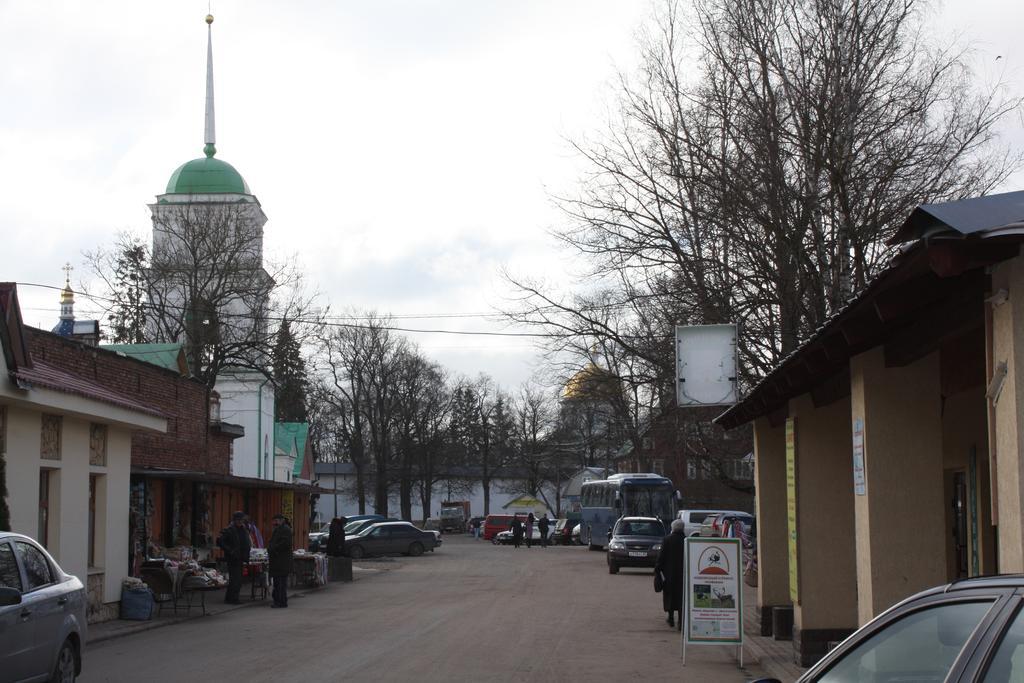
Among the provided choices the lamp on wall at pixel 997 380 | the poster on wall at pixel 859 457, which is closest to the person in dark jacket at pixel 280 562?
the poster on wall at pixel 859 457

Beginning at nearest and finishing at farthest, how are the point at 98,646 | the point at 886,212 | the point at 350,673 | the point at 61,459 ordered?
1. the point at 350,673
2. the point at 98,646
3. the point at 61,459
4. the point at 886,212

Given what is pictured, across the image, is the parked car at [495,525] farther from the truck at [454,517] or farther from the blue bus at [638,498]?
the blue bus at [638,498]

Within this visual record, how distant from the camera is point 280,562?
2358cm

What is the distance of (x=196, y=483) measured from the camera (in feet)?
92.3

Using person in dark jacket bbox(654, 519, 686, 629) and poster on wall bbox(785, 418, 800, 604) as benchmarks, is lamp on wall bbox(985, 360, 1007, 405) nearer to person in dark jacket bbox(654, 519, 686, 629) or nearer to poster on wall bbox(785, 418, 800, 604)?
poster on wall bbox(785, 418, 800, 604)

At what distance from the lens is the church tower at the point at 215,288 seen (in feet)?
148

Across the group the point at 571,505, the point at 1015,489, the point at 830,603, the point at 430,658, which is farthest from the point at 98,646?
the point at 571,505

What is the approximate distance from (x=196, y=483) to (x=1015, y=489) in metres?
24.2

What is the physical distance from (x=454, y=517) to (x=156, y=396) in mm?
67275

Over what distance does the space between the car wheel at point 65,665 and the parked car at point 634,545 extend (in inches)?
1012

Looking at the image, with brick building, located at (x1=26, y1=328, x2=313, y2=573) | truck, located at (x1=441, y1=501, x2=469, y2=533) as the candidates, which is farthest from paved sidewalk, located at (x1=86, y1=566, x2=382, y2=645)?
truck, located at (x1=441, y1=501, x2=469, y2=533)

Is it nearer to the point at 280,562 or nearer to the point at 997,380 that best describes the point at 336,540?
the point at 280,562

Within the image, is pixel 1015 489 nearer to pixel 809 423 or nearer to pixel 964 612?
pixel 964 612

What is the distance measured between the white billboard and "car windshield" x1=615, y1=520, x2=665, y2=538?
17081 mm
